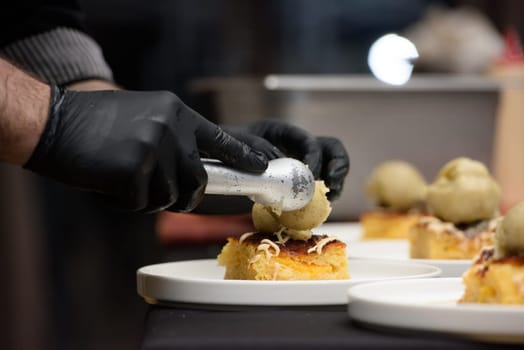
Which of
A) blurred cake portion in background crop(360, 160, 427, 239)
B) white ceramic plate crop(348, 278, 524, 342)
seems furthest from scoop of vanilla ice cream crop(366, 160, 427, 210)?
white ceramic plate crop(348, 278, 524, 342)

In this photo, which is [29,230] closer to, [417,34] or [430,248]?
[417,34]

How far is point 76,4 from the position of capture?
95.0 inches

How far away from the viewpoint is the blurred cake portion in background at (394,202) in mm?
2488

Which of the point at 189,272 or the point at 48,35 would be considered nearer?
the point at 189,272

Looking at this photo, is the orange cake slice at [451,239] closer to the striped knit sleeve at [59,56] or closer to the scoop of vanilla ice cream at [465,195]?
the scoop of vanilla ice cream at [465,195]

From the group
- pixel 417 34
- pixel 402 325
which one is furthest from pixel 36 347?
pixel 402 325

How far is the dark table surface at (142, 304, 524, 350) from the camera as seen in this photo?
3.57 ft

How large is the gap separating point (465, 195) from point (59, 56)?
94cm

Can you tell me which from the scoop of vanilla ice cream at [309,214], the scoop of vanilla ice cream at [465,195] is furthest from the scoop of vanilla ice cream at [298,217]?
the scoop of vanilla ice cream at [465,195]

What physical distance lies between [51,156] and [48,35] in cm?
97

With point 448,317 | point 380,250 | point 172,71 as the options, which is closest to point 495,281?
point 448,317

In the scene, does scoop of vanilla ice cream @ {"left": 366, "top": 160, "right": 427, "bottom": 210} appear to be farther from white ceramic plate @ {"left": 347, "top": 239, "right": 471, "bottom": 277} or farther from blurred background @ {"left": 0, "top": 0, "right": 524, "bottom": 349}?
blurred background @ {"left": 0, "top": 0, "right": 524, "bottom": 349}

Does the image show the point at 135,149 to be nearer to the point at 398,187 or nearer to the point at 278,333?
the point at 278,333

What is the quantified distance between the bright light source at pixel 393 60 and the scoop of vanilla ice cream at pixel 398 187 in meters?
0.58
